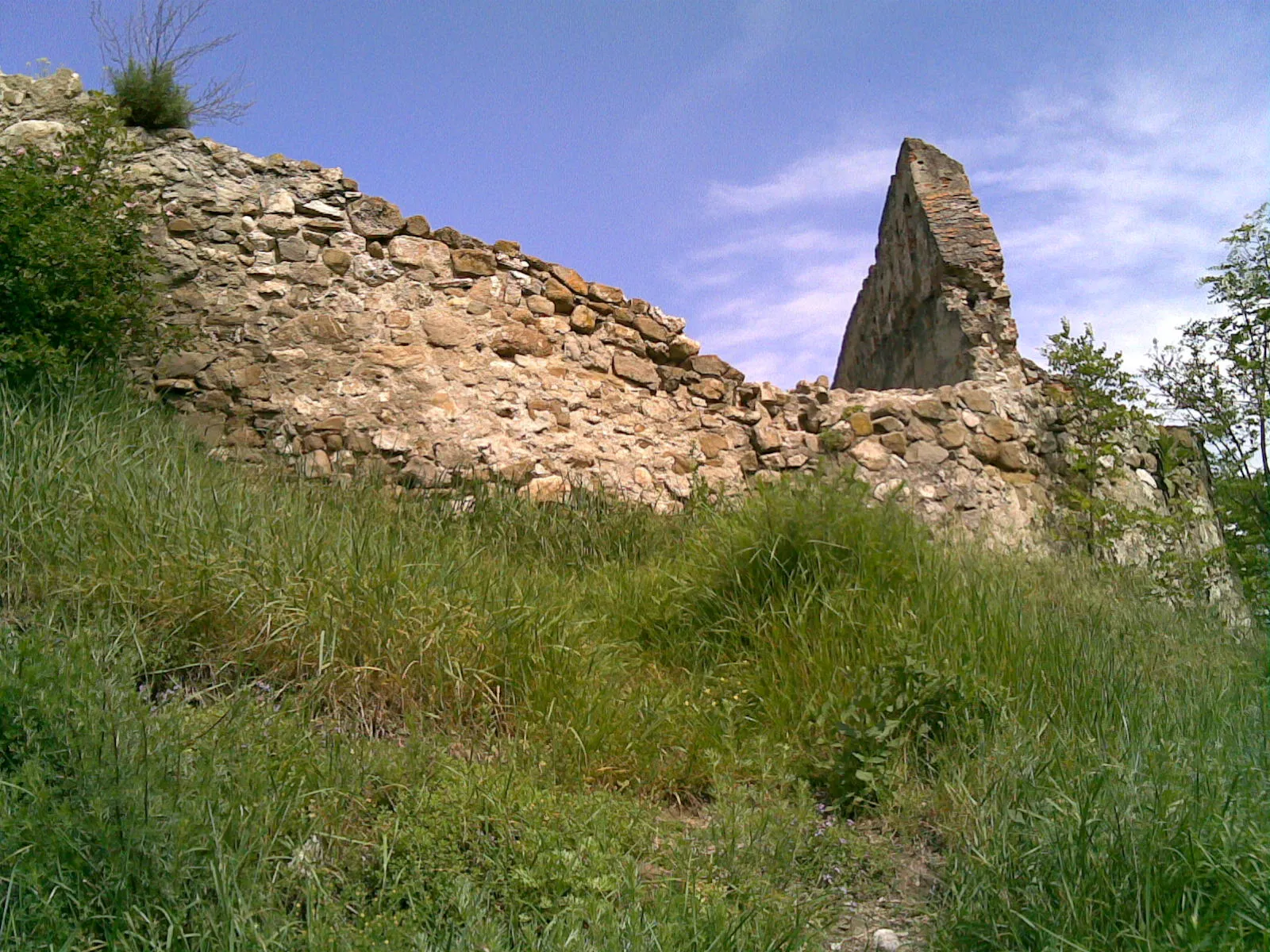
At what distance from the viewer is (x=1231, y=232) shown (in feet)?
33.7

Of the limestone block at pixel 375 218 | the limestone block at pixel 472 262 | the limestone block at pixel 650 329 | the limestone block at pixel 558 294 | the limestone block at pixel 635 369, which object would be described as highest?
the limestone block at pixel 375 218

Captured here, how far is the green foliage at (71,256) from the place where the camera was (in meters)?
5.39

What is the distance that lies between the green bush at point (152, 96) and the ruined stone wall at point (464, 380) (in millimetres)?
206

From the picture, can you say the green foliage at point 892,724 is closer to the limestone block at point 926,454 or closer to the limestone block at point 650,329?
the limestone block at point 926,454

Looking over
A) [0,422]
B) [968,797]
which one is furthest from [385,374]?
[968,797]

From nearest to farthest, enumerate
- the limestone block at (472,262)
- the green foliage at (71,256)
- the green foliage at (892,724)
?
the green foliage at (892,724) → the green foliage at (71,256) → the limestone block at (472,262)

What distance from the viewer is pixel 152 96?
6.95m

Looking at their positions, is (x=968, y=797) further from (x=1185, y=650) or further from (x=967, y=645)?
(x=1185, y=650)

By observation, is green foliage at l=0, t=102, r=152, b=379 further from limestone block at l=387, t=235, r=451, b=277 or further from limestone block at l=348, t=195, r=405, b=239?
limestone block at l=387, t=235, r=451, b=277

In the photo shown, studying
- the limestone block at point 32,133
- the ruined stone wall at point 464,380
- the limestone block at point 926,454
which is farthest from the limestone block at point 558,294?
the limestone block at point 32,133

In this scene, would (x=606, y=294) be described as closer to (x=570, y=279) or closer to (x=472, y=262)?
(x=570, y=279)

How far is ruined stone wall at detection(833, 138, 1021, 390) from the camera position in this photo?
28.4 feet

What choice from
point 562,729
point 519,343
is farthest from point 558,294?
point 562,729

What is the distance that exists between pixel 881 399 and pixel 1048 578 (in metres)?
2.63
